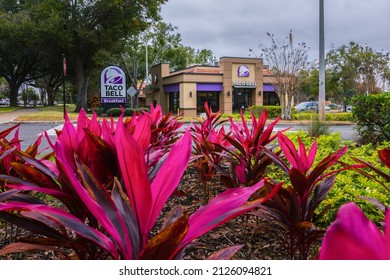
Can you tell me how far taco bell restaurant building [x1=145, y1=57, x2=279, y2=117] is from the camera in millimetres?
31281

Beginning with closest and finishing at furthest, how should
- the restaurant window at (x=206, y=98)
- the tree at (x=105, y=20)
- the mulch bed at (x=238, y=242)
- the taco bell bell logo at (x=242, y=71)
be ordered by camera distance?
the mulch bed at (x=238, y=242) < the tree at (x=105, y=20) < the restaurant window at (x=206, y=98) < the taco bell bell logo at (x=242, y=71)

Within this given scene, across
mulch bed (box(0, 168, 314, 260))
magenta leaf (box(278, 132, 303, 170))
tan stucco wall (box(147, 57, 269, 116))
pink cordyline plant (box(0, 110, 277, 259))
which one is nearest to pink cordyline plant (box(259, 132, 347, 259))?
magenta leaf (box(278, 132, 303, 170))

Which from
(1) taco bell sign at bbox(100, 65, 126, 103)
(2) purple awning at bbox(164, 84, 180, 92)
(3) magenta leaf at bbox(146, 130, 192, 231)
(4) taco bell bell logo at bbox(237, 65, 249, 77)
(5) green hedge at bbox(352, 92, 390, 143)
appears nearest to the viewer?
(3) magenta leaf at bbox(146, 130, 192, 231)

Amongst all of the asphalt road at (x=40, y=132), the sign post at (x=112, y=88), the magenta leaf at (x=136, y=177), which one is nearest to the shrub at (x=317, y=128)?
the asphalt road at (x=40, y=132)

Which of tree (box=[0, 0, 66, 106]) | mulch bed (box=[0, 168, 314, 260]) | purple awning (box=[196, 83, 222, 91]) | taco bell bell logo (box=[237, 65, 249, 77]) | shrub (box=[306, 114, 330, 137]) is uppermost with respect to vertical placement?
tree (box=[0, 0, 66, 106])

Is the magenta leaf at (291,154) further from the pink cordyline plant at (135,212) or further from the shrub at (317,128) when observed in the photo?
the shrub at (317,128)

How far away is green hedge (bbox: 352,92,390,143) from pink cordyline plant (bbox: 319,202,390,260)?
22.6 ft

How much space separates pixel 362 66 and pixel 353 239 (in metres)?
34.5

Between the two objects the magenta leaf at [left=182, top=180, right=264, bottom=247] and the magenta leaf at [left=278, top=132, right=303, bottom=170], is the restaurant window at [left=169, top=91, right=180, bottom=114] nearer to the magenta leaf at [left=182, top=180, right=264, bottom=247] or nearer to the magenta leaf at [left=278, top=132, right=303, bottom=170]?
the magenta leaf at [left=278, top=132, right=303, bottom=170]

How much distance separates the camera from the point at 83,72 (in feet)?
112

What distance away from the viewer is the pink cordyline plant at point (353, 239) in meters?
0.38

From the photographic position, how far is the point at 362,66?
3172 cm
